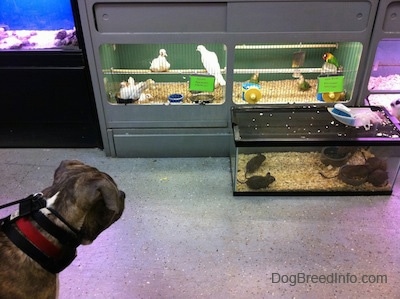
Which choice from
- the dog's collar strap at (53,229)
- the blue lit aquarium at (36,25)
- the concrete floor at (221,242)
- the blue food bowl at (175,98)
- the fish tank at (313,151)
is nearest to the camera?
the dog's collar strap at (53,229)

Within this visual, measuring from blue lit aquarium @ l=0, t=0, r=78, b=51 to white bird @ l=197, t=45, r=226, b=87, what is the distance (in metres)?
0.72

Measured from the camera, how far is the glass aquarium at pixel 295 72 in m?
2.17

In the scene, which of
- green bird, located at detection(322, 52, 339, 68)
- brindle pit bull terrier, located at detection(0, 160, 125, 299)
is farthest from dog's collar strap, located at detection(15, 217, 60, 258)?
green bird, located at detection(322, 52, 339, 68)

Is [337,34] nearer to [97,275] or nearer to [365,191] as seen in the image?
[365,191]

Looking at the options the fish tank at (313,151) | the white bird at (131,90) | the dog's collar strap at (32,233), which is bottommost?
the fish tank at (313,151)

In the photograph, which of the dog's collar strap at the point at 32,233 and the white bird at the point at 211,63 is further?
the white bird at the point at 211,63

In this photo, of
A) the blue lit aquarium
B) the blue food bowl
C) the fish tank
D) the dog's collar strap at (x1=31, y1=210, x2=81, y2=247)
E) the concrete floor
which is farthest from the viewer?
the blue food bowl

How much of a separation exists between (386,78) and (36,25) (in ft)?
6.95

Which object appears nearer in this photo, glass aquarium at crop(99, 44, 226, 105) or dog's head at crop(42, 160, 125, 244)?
dog's head at crop(42, 160, 125, 244)

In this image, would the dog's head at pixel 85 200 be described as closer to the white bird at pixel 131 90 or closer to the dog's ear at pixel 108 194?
the dog's ear at pixel 108 194

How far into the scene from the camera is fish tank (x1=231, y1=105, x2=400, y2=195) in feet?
6.27

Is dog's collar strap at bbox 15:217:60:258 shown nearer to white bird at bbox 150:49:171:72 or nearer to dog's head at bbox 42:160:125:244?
dog's head at bbox 42:160:125:244

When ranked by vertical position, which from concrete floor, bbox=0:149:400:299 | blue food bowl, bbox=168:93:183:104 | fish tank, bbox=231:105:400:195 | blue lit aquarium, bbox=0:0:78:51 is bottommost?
concrete floor, bbox=0:149:400:299

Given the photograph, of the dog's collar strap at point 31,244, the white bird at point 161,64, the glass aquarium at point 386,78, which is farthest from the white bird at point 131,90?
the glass aquarium at point 386,78
